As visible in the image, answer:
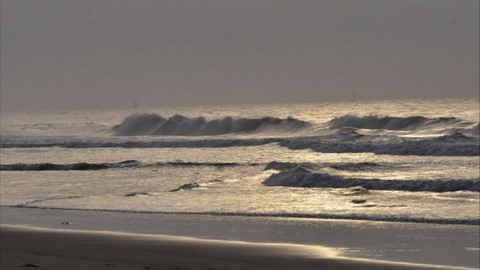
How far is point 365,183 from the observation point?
65.9 feet

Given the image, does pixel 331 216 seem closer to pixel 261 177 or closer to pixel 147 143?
pixel 261 177


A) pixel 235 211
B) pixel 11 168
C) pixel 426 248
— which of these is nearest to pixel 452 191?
pixel 235 211

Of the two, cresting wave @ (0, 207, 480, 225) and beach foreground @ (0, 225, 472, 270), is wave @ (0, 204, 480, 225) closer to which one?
cresting wave @ (0, 207, 480, 225)

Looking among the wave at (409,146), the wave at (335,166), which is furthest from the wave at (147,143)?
the wave at (335,166)

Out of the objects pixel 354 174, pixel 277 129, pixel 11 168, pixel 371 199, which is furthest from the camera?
pixel 277 129

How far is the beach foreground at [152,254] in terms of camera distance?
970cm

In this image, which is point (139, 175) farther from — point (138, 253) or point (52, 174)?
point (138, 253)

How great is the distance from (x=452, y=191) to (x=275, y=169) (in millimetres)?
8730

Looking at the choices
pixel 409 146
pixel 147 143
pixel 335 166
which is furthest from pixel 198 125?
pixel 335 166

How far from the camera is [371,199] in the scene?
17.2 m

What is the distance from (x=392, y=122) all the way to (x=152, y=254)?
4701 cm

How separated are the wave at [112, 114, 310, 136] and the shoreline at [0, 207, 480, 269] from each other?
44.6 m

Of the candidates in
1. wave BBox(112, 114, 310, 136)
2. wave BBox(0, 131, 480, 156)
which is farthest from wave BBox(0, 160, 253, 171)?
wave BBox(112, 114, 310, 136)

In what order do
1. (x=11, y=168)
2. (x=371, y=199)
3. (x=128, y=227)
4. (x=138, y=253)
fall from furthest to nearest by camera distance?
1. (x=11, y=168)
2. (x=371, y=199)
3. (x=128, y=227)
4. (x=138, y=253)
